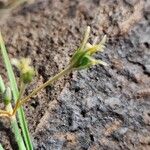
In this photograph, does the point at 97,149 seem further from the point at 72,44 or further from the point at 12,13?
the point at 12,13

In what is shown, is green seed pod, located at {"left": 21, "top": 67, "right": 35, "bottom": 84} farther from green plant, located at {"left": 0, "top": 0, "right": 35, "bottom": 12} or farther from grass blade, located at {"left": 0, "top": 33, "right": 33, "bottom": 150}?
green plant, located at {"left": 0, "top": 0, "right": 35, "bottom": 12}

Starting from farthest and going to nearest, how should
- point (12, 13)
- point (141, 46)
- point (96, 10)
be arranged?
point (12, 13)
point (96, 10)
point (141, 46)

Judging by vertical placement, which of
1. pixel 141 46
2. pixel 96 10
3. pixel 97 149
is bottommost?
pixel 97 149

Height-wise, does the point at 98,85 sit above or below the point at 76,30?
below

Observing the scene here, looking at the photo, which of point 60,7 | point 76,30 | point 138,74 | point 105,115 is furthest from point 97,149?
point 60,7

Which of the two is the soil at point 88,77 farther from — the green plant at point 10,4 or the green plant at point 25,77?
the green plant at point 10,4

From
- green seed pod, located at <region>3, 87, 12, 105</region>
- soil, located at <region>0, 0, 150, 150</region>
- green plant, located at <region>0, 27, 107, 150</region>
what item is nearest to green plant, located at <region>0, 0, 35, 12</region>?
soil, located at <region>0, 0, 150, 150</region>

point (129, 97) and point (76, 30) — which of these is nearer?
point (129, 97)
